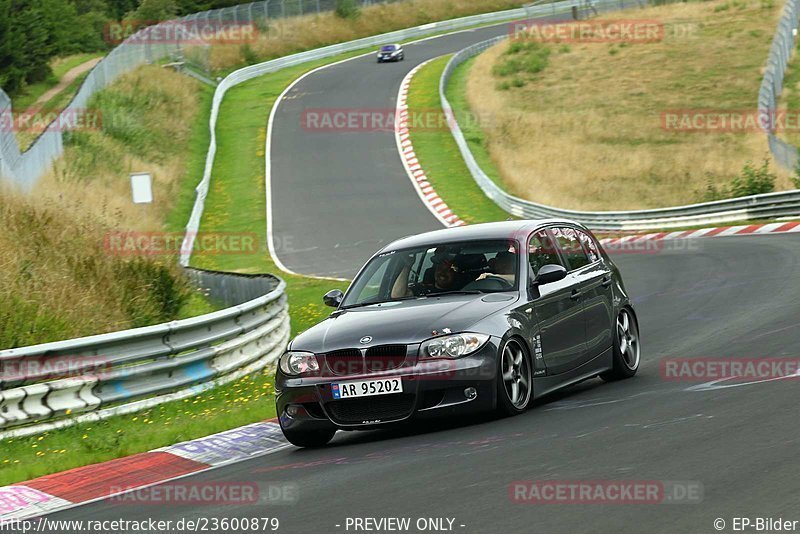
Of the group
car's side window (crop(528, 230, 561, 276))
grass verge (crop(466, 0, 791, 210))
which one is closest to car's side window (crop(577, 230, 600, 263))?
car's side window (crop(528, 230, 561, 276))

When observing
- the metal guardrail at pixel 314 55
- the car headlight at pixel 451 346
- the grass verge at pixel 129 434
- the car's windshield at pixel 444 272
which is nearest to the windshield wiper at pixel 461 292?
the car's windshield at pixel 444 272

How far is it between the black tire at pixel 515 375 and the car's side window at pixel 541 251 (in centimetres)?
98

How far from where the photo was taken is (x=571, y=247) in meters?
11.2

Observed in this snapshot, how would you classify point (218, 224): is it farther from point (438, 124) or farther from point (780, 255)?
point (780, 255)

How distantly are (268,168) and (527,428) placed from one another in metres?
37.9

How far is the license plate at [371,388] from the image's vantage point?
8.96 meters

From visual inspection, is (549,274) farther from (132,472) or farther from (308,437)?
(132,472)

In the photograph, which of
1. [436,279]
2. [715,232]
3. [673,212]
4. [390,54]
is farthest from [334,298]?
[390,54]

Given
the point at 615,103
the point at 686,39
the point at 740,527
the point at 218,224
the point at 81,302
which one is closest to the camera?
the point at 740,527

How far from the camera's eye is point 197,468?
8875mm

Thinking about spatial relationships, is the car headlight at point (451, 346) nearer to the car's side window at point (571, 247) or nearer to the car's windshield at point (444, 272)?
the car's windshield at point (444, 272)

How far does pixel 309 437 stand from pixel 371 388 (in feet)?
2.50

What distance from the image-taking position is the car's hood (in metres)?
9.11

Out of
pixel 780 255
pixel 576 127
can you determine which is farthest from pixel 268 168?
pixel 780 255
